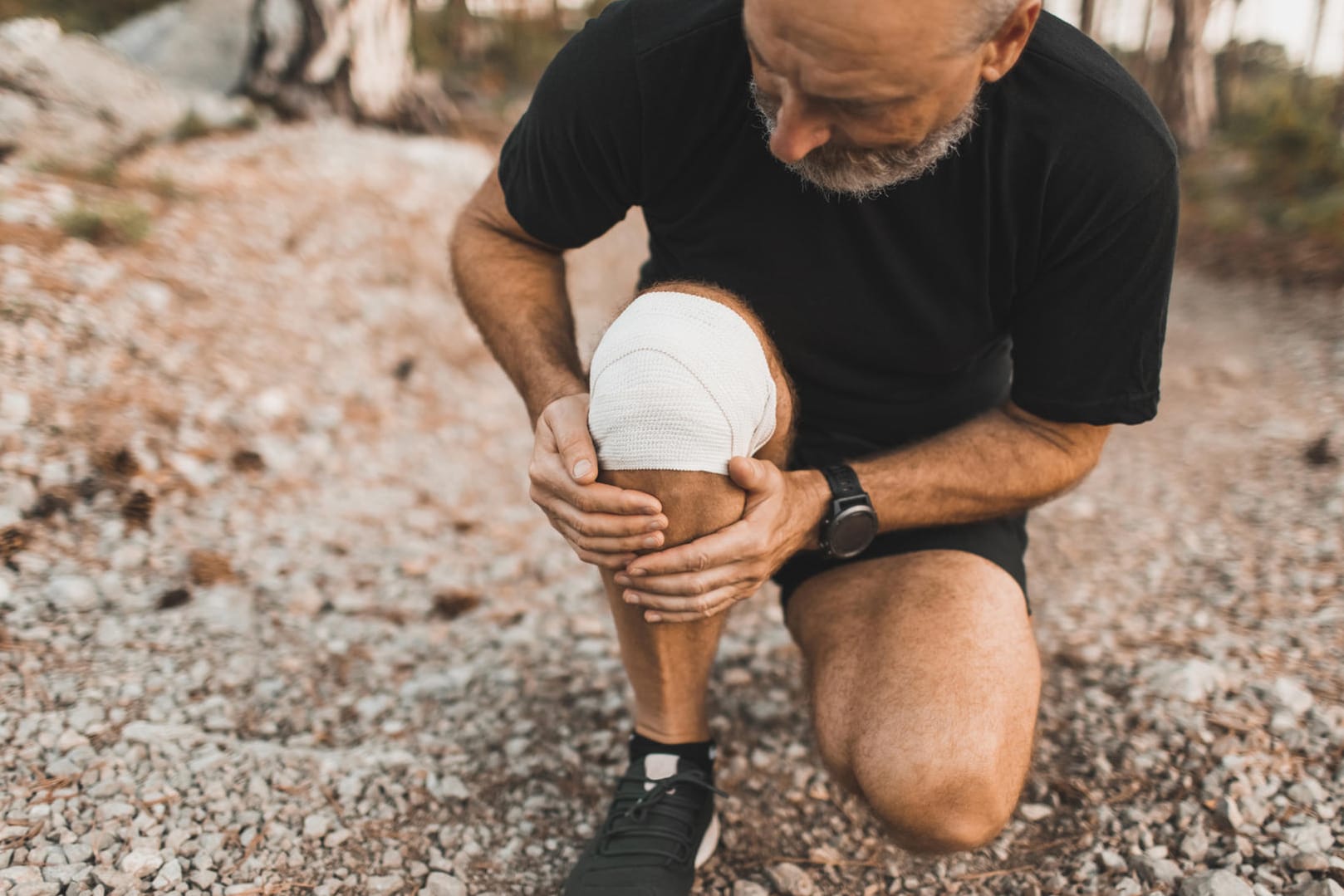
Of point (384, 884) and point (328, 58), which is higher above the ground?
point (328, 58)

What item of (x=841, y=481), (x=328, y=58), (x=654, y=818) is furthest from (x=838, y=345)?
(x=328, y=58)

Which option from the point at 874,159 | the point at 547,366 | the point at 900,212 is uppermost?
the point at 874,159

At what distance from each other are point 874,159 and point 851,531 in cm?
70

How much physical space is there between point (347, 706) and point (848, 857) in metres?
1.28

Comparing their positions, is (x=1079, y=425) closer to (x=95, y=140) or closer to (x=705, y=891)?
(x=705, y=891)

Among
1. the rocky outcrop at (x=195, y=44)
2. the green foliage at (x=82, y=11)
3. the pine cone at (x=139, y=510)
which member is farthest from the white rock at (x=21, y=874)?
the green foliage at (x=82, y=11)

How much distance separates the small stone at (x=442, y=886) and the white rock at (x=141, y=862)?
0.49 meters

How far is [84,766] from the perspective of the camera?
195cm

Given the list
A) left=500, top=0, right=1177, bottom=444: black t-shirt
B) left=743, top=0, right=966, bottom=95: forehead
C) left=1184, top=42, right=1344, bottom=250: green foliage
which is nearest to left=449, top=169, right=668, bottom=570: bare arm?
left=500, top=0, right=1177, bottom=444: black t-shirt

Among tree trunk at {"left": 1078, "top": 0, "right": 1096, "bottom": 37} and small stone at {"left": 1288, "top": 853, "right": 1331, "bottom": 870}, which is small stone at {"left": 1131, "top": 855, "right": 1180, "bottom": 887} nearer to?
small stone at {"left": 1288, "top": 853, "right": 1331, "bottom": 870}

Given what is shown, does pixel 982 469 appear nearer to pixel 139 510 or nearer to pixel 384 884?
pixel 384 884

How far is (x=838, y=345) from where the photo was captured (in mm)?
1924

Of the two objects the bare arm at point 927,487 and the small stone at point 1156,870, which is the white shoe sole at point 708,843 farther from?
the small stone at point 1156,870

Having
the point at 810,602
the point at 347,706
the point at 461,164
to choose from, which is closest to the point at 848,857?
the point at 810,602
